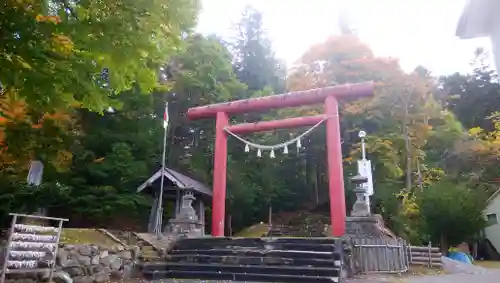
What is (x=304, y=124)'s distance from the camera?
1391 centimetres

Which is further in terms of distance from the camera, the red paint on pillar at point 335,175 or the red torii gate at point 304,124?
the red torii gate at point 304,124

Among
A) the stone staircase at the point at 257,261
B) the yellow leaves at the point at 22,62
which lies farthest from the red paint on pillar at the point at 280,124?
the yellow leaves at the point at 22,62

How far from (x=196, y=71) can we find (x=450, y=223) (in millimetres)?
14607

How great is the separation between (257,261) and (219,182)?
5072 millimetres

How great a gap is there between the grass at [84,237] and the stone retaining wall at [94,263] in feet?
0.89

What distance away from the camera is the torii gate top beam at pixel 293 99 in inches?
496

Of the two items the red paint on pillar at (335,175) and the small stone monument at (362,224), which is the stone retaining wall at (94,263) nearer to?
the small stone monument at (362,224)

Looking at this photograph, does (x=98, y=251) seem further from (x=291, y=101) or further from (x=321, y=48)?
(x=321, y=48)

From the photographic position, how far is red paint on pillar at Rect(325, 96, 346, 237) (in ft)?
40.0

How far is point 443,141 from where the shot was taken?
73.9 ft

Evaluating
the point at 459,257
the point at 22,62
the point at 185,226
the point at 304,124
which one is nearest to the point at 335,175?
the point at 304,124

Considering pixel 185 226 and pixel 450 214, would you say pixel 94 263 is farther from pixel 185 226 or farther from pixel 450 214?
pixel 450 214

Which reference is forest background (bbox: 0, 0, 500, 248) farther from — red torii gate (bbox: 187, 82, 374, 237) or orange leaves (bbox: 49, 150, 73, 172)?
red torii gate (bbox: 187, 82, 374, 237)

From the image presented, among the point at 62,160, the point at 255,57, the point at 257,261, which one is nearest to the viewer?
the point at 257,261
